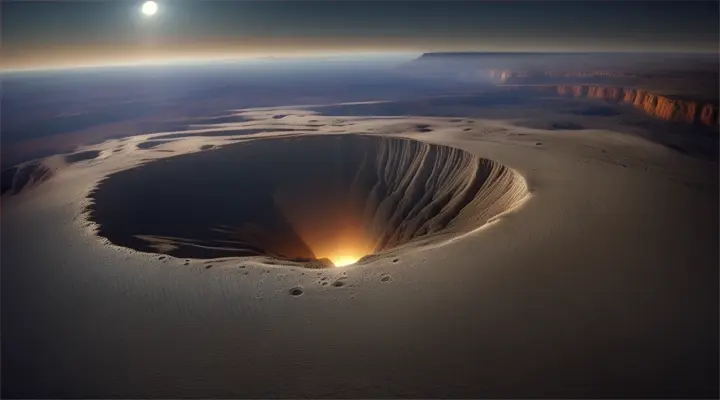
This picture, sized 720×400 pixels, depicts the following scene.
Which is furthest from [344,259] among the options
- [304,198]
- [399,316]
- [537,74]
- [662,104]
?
[537,74]

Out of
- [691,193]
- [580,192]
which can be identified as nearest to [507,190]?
[580,192]

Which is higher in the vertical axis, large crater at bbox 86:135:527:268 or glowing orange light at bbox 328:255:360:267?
large crater at bbox 86:135:527:268

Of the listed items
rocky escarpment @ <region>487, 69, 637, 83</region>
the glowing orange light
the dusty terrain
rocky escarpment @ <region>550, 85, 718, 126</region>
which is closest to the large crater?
the glowing orange light

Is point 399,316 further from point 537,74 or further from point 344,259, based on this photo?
point 537,74

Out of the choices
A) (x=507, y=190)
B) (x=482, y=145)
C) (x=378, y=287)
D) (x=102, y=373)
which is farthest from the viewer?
(x=482, y=145)

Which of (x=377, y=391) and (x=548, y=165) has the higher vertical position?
(x=548, y=165)

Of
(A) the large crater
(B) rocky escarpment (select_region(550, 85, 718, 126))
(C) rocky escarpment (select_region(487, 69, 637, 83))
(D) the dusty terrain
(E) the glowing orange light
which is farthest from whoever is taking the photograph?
(C) rocky escarpment (select_region(487, 69, 637, 83))

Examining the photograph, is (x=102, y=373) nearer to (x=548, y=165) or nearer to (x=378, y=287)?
(x=378, y=287)

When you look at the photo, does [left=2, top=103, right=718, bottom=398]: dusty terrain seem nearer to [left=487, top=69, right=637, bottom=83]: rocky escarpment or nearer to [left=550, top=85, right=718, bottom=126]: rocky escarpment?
[left=550, top=85, right=718, bottom=126]: rocky escarpment
